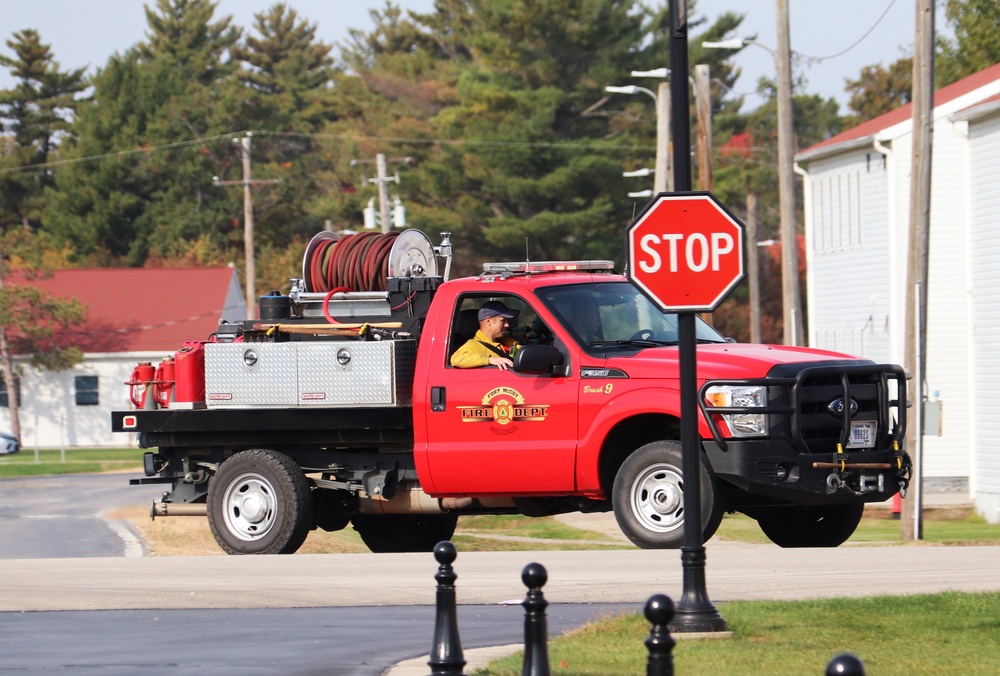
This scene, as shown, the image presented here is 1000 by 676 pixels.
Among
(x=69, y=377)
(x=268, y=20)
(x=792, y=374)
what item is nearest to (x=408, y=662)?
(x=792, y=374)

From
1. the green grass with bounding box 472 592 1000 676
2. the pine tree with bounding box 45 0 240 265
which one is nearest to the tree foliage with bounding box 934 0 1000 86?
the pine tree with bounding box 45 0 240 265

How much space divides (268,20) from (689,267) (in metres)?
95.6

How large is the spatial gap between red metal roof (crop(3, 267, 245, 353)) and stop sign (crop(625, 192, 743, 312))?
4941 cm

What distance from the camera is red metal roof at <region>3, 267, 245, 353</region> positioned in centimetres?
5900

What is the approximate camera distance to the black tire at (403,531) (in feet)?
50.4

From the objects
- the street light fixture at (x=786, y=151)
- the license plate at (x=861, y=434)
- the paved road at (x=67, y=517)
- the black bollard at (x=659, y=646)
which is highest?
the street light fixture at (x=786, y=151)

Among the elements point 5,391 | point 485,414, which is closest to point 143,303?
point 5,391

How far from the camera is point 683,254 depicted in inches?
382

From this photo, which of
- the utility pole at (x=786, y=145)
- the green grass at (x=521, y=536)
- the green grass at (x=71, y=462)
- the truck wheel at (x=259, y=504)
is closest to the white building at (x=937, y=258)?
the utility pole at (x=786, y=145)

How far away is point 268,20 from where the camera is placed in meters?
102

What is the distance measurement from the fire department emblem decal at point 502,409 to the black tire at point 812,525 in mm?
2195

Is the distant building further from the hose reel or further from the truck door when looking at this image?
the truck door

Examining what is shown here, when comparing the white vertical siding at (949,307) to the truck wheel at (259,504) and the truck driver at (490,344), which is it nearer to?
the truck driver at (490,344)

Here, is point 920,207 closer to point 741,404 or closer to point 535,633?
point 741,404
